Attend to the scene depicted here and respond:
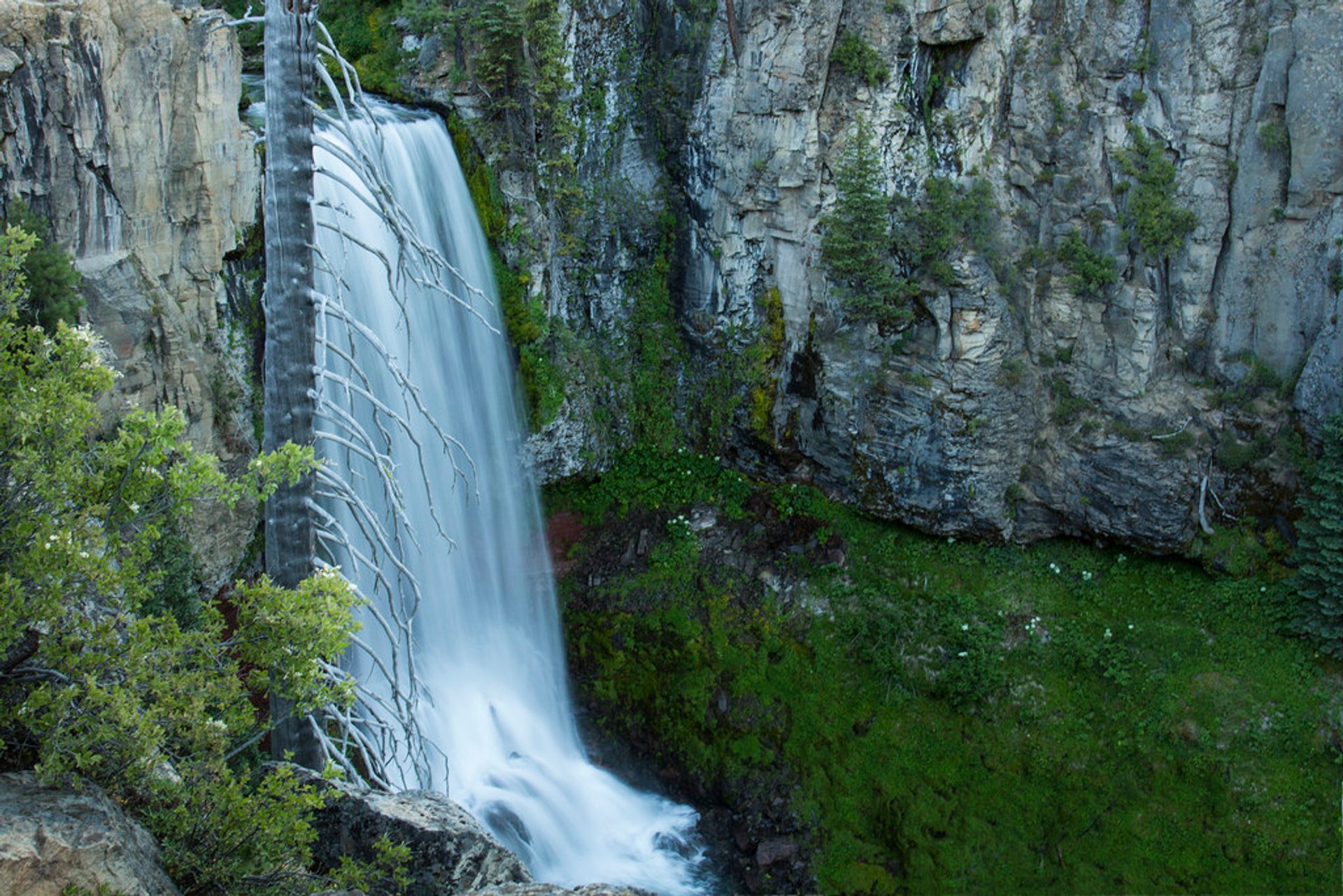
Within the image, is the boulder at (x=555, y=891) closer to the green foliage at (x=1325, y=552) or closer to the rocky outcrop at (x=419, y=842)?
the rocky outcrop at (x=419, y=842)

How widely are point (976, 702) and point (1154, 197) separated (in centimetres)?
844

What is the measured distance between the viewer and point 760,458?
18156mm

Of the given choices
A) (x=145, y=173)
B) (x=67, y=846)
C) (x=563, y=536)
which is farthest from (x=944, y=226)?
(x=67, y=846)

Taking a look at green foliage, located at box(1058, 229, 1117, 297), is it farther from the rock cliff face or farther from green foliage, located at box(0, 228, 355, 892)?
green foliage, located at box(0, 228, 355, 892)

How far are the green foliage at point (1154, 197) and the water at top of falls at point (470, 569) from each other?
10.4 meters

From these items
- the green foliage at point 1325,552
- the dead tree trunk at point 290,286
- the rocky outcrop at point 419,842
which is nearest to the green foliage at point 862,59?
the green foliage at point 1325,552

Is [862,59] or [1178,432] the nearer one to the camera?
[862,59]

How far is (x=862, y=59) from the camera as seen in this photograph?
50.7ft

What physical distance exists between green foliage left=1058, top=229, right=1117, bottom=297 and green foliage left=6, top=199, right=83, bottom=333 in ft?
45.7

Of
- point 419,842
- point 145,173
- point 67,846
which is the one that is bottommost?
point 419,842

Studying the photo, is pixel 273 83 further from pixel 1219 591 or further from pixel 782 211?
pixel 1219 591

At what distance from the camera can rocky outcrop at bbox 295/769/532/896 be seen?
18.2ft

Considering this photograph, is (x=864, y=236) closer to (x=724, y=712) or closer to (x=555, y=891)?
(x=724, y=712)

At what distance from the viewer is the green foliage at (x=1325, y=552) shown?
45.7 feet
